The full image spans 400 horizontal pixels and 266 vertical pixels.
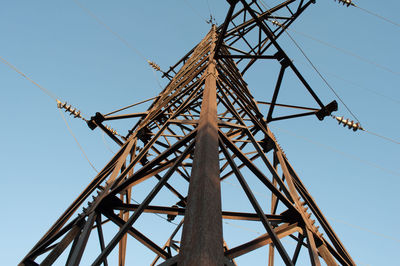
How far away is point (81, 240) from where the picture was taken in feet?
10.6

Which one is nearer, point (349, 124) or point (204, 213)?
point (204, 213)

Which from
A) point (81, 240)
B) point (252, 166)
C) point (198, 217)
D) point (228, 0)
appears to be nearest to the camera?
point (198, 217)

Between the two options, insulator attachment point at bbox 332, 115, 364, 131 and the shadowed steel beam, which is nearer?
the shadowed steel beam

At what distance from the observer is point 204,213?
7.01 ft

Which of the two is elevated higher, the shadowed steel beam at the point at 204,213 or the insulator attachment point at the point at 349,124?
the insulator attachment point at the point at 349,124

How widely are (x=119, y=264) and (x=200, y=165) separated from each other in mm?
3311

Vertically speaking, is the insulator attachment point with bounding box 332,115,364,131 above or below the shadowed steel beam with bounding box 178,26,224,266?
above

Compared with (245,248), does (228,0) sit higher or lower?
higher

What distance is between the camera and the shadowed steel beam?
1.89 meters

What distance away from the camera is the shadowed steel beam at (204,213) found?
6.21 ft

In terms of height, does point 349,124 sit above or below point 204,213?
above

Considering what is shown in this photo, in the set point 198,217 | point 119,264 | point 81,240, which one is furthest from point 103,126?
point 198,217

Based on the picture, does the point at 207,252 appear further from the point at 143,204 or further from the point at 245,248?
the point at 245,248

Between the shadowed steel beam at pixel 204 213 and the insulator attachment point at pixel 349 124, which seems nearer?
the shadowed steel beam at pixel 204 213
